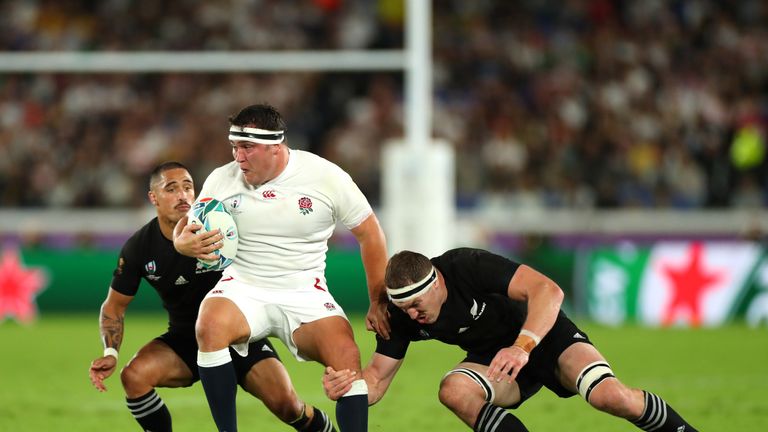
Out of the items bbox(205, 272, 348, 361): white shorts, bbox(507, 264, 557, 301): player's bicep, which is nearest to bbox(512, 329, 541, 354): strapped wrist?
bbox(507, 264, 557, 301): player's bicep

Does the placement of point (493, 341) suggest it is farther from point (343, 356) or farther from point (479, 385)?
point (343, 356)

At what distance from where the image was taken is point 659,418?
6293mm

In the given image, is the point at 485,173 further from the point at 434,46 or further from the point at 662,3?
the point at 662,3

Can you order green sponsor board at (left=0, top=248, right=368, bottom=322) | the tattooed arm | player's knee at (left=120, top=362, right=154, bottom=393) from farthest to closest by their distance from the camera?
green sponsor board at (left=0, top=248, right=368, bottom=322) → the tattooed arm → player's knee at (left=120, top=362, right=154, bottom=393)

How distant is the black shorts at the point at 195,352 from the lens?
23.6 feet

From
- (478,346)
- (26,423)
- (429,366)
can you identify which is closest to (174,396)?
(26,423)

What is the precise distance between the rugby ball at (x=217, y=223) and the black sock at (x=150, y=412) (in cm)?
90

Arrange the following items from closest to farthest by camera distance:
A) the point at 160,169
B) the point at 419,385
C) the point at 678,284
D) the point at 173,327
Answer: the point at 160,169
the point at 173,327
the point at 419,385
the point at 678,284

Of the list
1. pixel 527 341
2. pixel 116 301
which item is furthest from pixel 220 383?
pixel 527 341

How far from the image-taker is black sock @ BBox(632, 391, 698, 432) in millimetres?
6293

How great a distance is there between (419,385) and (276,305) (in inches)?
177

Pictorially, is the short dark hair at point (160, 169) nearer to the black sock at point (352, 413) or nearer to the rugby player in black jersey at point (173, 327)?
the rugby player in black jersey at point (173, 327)

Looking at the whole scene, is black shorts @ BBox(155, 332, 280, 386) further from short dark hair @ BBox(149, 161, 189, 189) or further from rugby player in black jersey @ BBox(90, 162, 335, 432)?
short dark hair @ BBox(149, 161, 189, 189)

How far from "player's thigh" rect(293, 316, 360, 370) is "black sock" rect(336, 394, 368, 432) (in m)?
0.16
